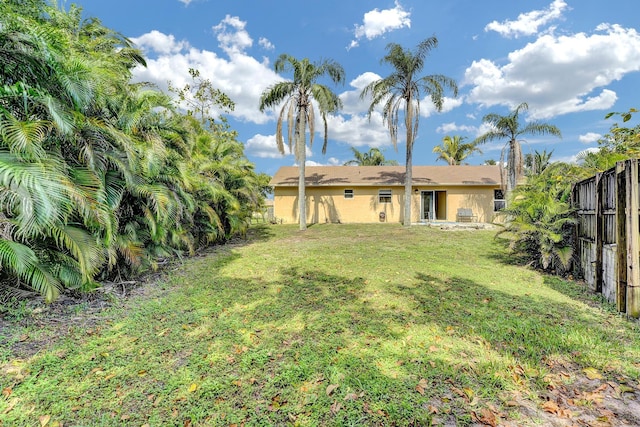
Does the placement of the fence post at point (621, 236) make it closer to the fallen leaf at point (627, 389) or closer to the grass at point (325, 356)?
the grass at point (325, 356)

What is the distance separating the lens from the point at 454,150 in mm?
27062

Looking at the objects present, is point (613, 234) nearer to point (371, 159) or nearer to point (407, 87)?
point (407, 87)

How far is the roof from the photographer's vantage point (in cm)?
1788

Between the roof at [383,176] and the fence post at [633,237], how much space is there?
1414 centimetres

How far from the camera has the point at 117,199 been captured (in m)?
4.74

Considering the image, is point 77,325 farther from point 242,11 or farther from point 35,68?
point 242,11

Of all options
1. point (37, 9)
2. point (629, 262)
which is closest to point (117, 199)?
point (37, 9)

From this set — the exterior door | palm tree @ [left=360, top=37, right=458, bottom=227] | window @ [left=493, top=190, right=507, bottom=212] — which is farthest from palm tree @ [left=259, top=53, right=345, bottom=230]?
window @ [left=493, top=190, right=507, bottom=212]

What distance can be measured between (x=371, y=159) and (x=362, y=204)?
46.7ft

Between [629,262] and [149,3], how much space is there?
41.1ft

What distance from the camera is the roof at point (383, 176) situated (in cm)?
1788

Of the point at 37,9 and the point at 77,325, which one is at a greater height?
the point at 37,9

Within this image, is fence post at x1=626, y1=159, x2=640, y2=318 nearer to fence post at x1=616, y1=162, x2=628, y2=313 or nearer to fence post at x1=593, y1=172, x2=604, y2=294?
fence post at x1=616, y1=162, x2=628, y2=313

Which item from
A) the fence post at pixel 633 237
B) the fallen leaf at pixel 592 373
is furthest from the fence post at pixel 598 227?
the fallen leaf at pixel 592 373
